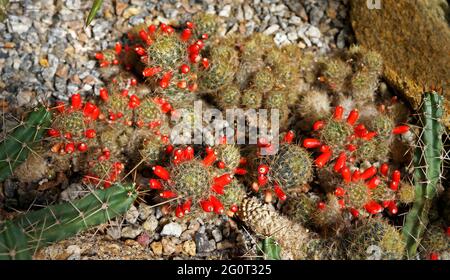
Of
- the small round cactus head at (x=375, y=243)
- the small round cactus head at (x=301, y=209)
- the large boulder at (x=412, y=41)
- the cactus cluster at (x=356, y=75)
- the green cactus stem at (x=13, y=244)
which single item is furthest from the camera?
the cactus cluster at (x=356, y=75)

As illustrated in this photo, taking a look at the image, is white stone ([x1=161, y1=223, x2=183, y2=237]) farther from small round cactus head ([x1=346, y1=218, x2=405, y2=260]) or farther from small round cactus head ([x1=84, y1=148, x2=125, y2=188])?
small round cactus head ([x1=346, y1=218, x2=405, y2=260])

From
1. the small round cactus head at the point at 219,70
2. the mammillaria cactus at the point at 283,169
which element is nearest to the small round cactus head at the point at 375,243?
the mammillaria cactus at the point at 283,169

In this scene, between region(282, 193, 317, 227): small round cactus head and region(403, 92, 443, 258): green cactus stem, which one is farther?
region(282, 193, 317, 227): small round cactus head

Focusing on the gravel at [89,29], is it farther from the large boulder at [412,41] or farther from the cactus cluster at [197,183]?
the cactus cluster at [197,183]

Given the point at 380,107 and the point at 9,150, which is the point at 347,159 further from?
the point at 9,150

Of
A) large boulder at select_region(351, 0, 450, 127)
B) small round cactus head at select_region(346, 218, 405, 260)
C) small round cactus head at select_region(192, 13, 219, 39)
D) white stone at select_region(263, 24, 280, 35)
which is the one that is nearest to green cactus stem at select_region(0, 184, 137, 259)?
small round cactus head at select_region(346, 218, 405, 260)

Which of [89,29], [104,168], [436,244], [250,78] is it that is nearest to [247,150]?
[250,78]

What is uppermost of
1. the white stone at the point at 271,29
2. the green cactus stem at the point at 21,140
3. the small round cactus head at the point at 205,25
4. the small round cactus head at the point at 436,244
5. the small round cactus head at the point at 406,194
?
the small round cactus head at the point at 205,25
